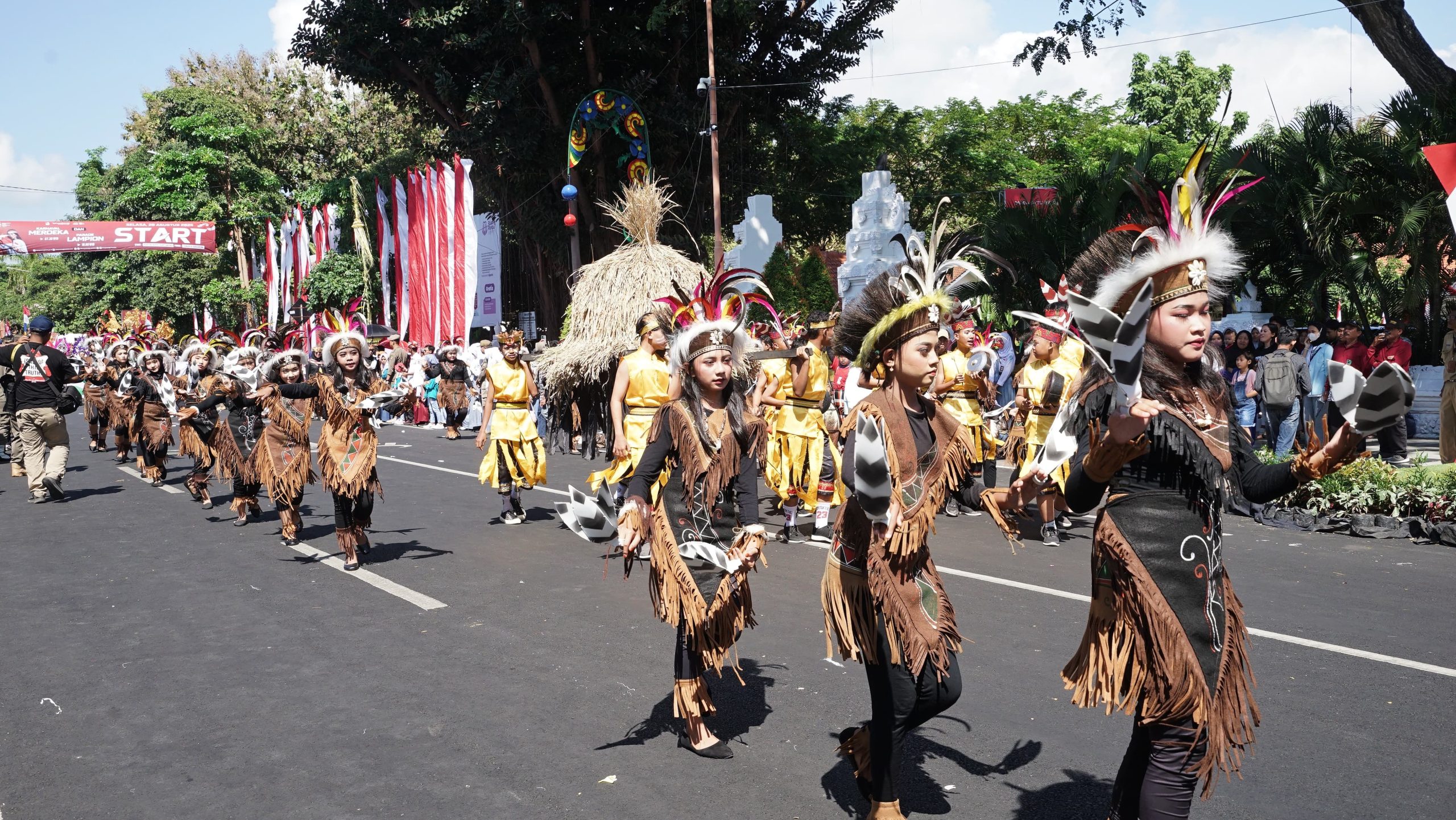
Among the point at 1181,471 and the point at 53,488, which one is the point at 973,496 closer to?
the point at 1181,471

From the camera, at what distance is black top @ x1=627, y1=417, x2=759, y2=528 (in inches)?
186

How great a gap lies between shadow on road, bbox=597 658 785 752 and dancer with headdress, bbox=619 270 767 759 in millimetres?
192

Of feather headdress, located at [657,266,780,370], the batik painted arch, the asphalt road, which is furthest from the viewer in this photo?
the batik painted arch

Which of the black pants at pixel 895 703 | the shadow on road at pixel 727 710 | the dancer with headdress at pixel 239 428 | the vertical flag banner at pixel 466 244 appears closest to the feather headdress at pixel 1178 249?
the black pants at pixel 895 703

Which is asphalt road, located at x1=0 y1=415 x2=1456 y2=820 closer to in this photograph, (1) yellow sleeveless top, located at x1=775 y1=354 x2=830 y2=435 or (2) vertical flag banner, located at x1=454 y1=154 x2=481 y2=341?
(1) yellow sleeveless top, located at x1=775 y1=354 x2=830 y2=435

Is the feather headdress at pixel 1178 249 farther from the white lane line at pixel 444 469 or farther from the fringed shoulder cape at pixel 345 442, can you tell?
the white lane line at pixel 444 469

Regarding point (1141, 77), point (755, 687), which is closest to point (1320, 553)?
point (755, 687)

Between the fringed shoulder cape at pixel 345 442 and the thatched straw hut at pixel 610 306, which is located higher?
the thatched straw hut at pixel 610 306

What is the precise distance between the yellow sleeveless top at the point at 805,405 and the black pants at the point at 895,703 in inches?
260

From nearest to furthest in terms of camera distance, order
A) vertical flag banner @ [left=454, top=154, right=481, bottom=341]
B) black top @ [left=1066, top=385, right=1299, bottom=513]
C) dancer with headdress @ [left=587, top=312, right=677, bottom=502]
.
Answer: black top @ [left=1066, top=385, right=1299, bottom=513], dancer with headdress @ [left=587, top=312, right=677, bottom=502], vertical flag banner @ [left=454, top=154, right=481, bottom=341]

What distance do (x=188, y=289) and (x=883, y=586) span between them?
169 feet

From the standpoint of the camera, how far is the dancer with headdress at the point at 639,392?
8680 millimetres

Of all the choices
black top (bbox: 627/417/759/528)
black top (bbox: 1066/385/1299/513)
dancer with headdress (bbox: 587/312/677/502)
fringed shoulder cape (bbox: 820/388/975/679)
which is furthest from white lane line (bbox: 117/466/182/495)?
black top (bbox: 1066/385/1299/513)

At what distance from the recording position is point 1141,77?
46.6 m
